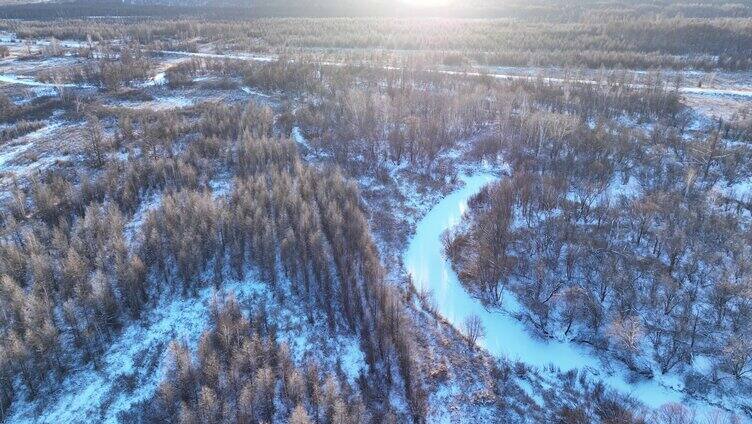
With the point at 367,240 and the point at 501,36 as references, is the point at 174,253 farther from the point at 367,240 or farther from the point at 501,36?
the point at 501,36

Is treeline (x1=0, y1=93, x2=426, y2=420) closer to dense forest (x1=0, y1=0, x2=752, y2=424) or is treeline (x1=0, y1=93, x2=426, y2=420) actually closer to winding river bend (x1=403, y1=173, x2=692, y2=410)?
dense forest (x1=0, y1=0, x2=752, y2=424)

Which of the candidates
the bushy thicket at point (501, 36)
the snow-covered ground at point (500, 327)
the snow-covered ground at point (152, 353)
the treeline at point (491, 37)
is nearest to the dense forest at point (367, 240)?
the snow-covered ground at point (152, 353)

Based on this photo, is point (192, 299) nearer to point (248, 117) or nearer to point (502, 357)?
point (502, 357)

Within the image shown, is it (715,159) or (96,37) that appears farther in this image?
(96,37)

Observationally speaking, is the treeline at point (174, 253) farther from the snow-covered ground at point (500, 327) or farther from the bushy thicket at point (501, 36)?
the bushy thicket at point (501, 36)

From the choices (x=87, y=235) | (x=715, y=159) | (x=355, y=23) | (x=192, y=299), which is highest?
(x=355, y=23)

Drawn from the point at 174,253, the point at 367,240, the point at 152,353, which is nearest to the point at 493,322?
the point at 367,240

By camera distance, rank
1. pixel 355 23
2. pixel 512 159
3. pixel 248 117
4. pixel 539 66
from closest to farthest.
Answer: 1. pixel 512 159
2. pixel 248 117
3. pixel 539 66
4. pixel 355 23

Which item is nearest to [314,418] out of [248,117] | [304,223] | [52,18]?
[304,223]

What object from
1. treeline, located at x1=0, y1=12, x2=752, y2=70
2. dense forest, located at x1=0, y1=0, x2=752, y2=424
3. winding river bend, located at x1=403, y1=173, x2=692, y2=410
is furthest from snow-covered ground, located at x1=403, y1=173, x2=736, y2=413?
treeline, located at x1=0, y1=12, x2=752, y2=70
